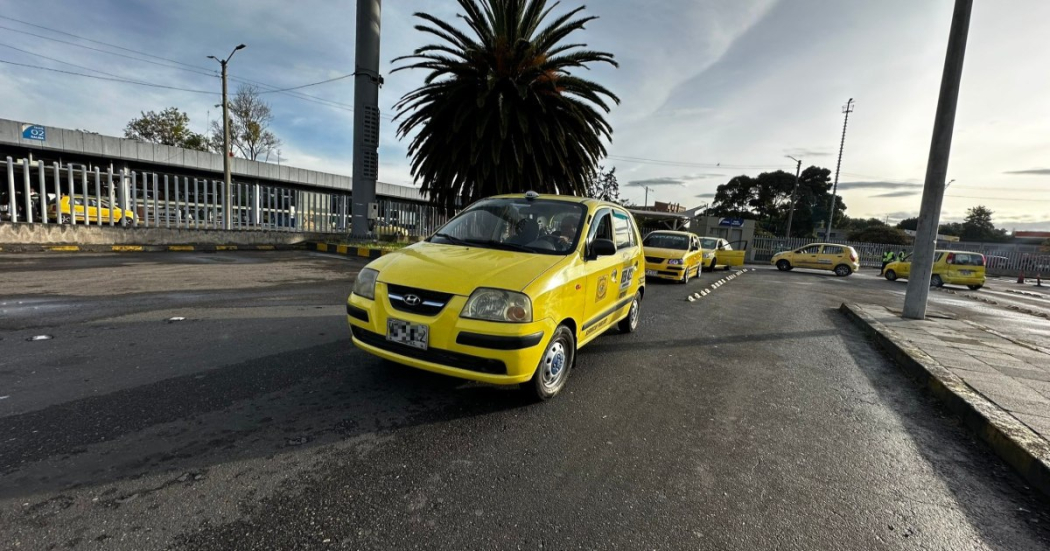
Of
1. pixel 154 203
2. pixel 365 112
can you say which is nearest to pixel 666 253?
pixel 365 112

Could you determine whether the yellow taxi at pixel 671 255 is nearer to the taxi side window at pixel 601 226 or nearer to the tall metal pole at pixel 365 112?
the taxi side window at pixel 601 226

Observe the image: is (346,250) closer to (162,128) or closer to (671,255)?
(671,255)

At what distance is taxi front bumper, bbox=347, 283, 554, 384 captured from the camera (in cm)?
297

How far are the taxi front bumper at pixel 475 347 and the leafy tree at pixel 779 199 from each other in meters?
65.1

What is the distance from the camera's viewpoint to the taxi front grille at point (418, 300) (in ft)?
10.0

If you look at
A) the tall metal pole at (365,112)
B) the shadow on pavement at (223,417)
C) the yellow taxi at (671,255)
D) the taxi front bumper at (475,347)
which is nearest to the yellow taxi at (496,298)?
the taxi front bumper at (475,347)

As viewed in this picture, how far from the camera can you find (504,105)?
1481 centimetres

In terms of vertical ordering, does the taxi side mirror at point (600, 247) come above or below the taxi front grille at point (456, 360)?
above

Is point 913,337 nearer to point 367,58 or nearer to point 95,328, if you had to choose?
point 95,328

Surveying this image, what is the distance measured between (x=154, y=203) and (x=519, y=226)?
13.7m

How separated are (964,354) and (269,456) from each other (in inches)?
277

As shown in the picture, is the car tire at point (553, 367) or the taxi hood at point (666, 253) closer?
the car tire at point (553, 367)

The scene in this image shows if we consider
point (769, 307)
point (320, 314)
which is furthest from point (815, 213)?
point (320, 314)

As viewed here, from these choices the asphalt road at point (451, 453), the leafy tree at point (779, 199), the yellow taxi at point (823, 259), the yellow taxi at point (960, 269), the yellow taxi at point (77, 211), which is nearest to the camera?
the asphalt road at point (451, 453)
